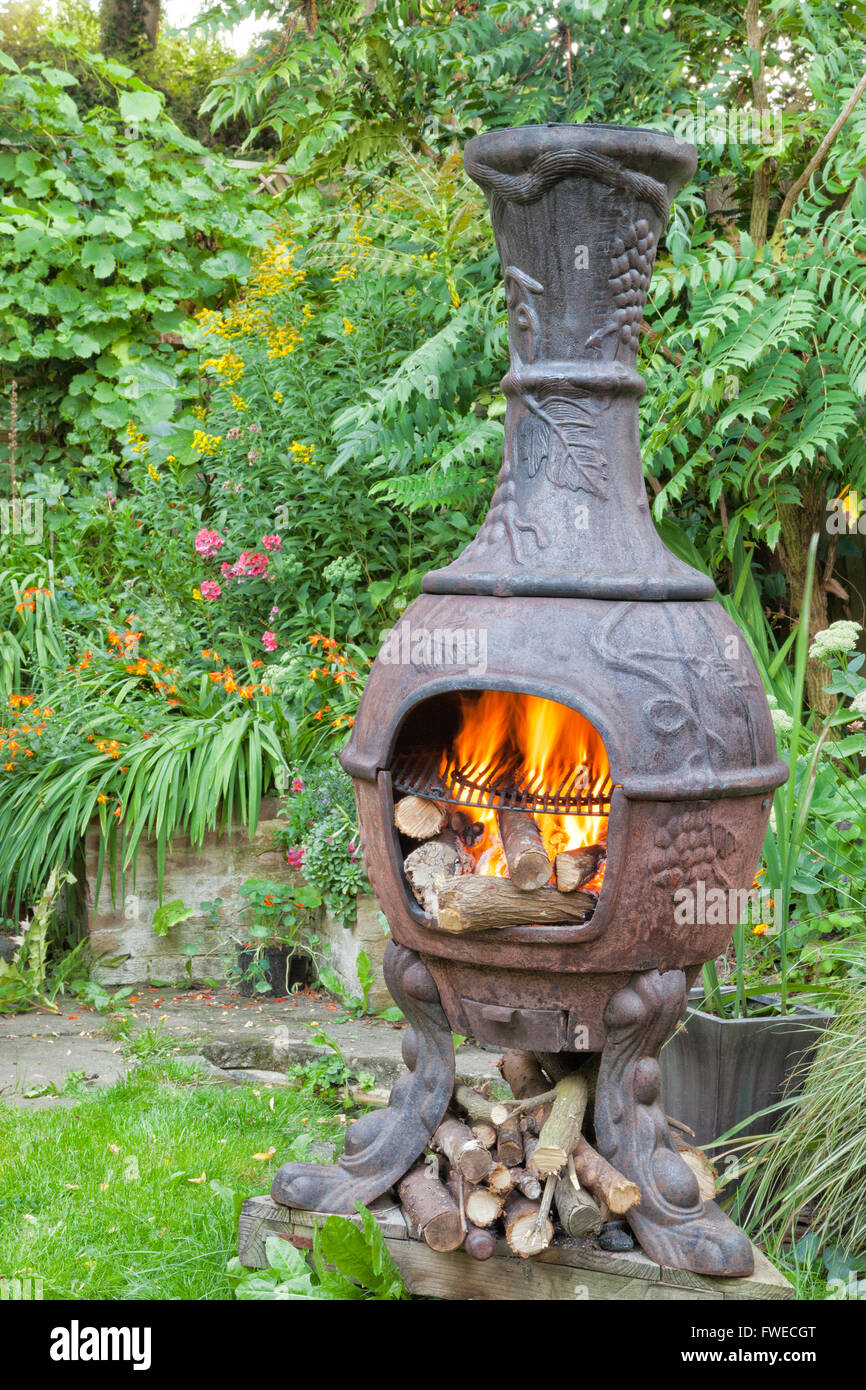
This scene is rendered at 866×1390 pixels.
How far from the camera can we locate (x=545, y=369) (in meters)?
2.28

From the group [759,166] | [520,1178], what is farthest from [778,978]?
[759,166]

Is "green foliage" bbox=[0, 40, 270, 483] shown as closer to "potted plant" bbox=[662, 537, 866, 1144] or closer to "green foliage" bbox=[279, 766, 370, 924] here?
"green foliage" bbox=[279, 766, 370, 924]

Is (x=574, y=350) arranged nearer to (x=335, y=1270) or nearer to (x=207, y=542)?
(x=335, y=1270)

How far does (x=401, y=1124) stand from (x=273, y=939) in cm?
205

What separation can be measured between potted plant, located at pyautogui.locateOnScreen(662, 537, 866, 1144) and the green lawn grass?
941mm

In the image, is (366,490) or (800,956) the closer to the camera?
(800,956)

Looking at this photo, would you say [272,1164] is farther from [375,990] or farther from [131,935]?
[131,935]

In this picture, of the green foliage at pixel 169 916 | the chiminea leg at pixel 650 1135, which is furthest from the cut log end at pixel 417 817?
the green foliage at pixel 169 916

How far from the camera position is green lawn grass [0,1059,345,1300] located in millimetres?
2354

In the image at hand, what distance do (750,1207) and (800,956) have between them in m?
0.63

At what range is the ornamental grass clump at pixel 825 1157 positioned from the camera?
2.31m

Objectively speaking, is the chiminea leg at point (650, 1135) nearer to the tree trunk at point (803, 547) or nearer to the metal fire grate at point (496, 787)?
the metal fire grate at point (496, 787)

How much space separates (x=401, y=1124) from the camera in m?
2.35
